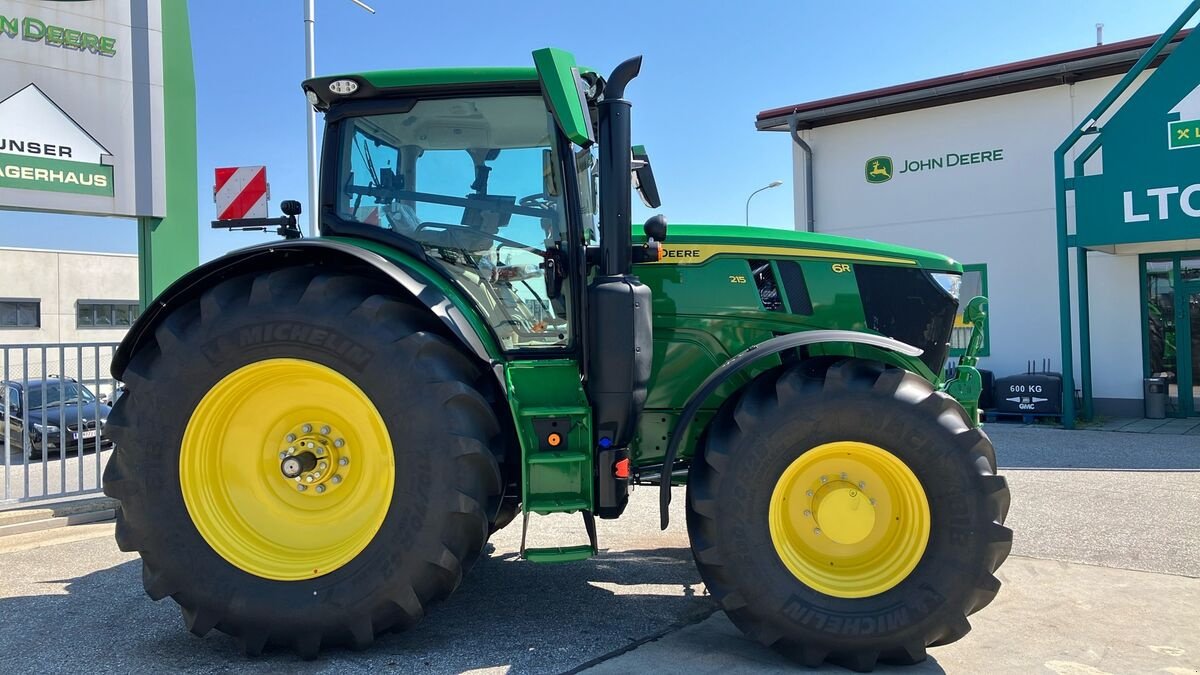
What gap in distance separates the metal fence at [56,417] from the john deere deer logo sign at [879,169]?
1239 cm

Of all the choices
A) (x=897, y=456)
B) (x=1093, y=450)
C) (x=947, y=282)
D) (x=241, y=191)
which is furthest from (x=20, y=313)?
(x=897, y=456)

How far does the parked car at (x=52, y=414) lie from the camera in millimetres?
5969

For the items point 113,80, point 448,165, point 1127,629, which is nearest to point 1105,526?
point 1127,629

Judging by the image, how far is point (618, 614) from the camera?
3781 millimetres

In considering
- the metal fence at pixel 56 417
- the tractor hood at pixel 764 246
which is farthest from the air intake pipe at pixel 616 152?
the metal fence at pixel 56 417

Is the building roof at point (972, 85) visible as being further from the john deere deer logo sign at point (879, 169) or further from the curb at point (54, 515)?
the curb at point (54, 515)

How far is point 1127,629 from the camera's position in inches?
141

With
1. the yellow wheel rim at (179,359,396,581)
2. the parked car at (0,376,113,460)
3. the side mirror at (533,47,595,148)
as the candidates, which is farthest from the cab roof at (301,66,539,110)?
the parked car at (0,376,113,460)

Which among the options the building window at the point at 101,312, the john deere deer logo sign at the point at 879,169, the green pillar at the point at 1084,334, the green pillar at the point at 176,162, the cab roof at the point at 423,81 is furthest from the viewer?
the building window at the point at 101,312

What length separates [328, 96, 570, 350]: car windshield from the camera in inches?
145

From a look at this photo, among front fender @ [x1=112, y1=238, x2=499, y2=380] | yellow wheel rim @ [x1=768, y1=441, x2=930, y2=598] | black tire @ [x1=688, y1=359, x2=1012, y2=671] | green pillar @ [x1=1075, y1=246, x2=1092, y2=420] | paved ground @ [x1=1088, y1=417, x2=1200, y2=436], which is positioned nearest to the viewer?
black tire @ [x1=688, y1=359, x2=1012, y2=671]

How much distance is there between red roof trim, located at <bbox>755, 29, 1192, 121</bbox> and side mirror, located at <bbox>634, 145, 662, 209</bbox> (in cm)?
1106

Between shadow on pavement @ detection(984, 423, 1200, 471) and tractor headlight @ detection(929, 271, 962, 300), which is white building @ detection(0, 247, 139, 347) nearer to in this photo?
shadow on pavement @ detection(984, 423, 1200, 471)

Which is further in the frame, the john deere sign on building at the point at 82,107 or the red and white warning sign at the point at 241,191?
the john deere sign on building at the point at 82,107
